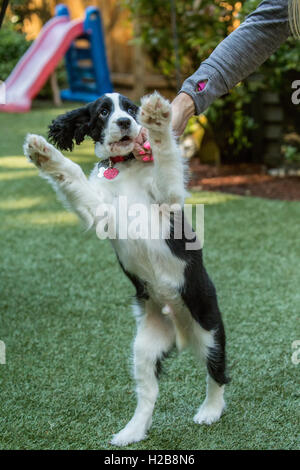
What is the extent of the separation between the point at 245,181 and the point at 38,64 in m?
3.53

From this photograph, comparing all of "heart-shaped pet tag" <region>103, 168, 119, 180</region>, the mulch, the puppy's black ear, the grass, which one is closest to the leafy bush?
the mulch

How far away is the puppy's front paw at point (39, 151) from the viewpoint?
190 cm

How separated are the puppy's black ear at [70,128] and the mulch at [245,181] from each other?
3.85 m

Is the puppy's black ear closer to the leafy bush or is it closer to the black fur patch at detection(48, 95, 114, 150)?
the black fur patch at detection(48, 95, 114, 150)

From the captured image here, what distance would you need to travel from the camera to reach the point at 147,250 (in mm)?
2201

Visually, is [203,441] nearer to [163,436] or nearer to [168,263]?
[163,436]

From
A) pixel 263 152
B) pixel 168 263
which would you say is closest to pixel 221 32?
pixel 263 152

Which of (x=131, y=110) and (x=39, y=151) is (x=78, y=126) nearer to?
(x=131, y=110)

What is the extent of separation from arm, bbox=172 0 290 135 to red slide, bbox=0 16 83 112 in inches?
234

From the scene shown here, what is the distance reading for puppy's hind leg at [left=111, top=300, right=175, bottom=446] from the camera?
222cm

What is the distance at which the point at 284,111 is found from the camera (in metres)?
6.78

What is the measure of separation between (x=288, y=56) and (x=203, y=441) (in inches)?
164
